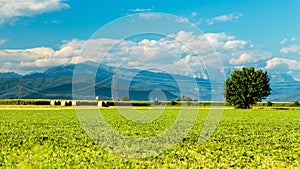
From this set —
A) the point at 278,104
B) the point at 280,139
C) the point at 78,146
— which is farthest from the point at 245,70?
the point at 78,146

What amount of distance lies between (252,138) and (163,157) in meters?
9.72

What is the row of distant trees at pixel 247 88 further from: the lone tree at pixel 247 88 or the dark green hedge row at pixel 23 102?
the dark green hedge row at pixel 23 102

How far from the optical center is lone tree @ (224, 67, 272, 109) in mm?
99188

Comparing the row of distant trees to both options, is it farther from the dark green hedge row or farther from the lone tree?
the dark green hedge row

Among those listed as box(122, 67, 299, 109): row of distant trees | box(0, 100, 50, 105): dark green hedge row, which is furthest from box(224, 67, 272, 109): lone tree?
box(0, 100, 50, 105): dark green hedge row

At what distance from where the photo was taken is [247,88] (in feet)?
330

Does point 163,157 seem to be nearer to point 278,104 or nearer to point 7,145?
point 7,145

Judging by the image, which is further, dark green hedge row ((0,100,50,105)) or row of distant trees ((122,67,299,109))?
dark green hedge row ((0,100,50,105))

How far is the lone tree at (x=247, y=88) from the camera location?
325ft

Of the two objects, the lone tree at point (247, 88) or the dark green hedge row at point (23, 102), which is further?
the dark green hedge row at point (23, 102)

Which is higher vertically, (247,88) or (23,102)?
(247,88)

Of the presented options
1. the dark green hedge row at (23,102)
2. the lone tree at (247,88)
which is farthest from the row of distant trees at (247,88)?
the dark green hedge row at (23,102)

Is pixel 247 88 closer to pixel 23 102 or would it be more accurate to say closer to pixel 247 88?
pixel 247 88

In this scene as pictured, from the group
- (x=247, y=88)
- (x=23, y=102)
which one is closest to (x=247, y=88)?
(x=247, y=88)
